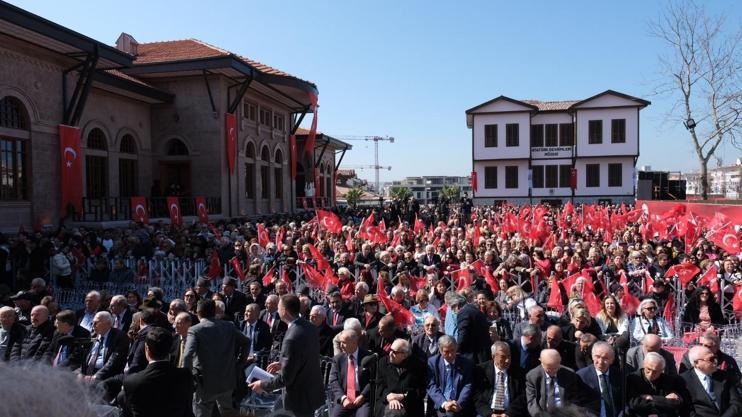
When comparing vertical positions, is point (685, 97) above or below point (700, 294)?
above

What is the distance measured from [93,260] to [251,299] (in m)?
6.29

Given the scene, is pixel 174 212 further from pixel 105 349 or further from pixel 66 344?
pixel 105 349

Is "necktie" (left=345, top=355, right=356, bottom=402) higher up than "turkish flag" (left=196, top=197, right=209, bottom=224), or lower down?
lower down

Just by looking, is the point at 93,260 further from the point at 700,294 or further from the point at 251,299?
the point at 700,294

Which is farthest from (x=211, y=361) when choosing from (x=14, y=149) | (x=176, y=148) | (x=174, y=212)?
(x=176, y=148)

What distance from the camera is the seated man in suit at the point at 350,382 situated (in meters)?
5.24

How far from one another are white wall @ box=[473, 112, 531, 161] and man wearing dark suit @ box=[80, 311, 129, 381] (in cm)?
4020

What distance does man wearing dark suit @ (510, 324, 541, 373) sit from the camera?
543cm

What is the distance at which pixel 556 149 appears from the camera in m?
43.3

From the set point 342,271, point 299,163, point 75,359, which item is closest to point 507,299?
point 342,271

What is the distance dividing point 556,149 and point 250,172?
2497 cm

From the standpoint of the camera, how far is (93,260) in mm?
12922

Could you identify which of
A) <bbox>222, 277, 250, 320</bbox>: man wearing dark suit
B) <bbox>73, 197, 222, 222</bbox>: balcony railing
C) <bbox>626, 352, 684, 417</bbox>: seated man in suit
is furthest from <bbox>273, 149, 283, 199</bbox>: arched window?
<bbox>626, 352, 684, 417</bbox>: seated man in suit

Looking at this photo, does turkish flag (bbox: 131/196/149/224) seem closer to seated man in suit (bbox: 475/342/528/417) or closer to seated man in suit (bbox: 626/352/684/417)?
seated man in suit (bbox: 475/342/528/417)
